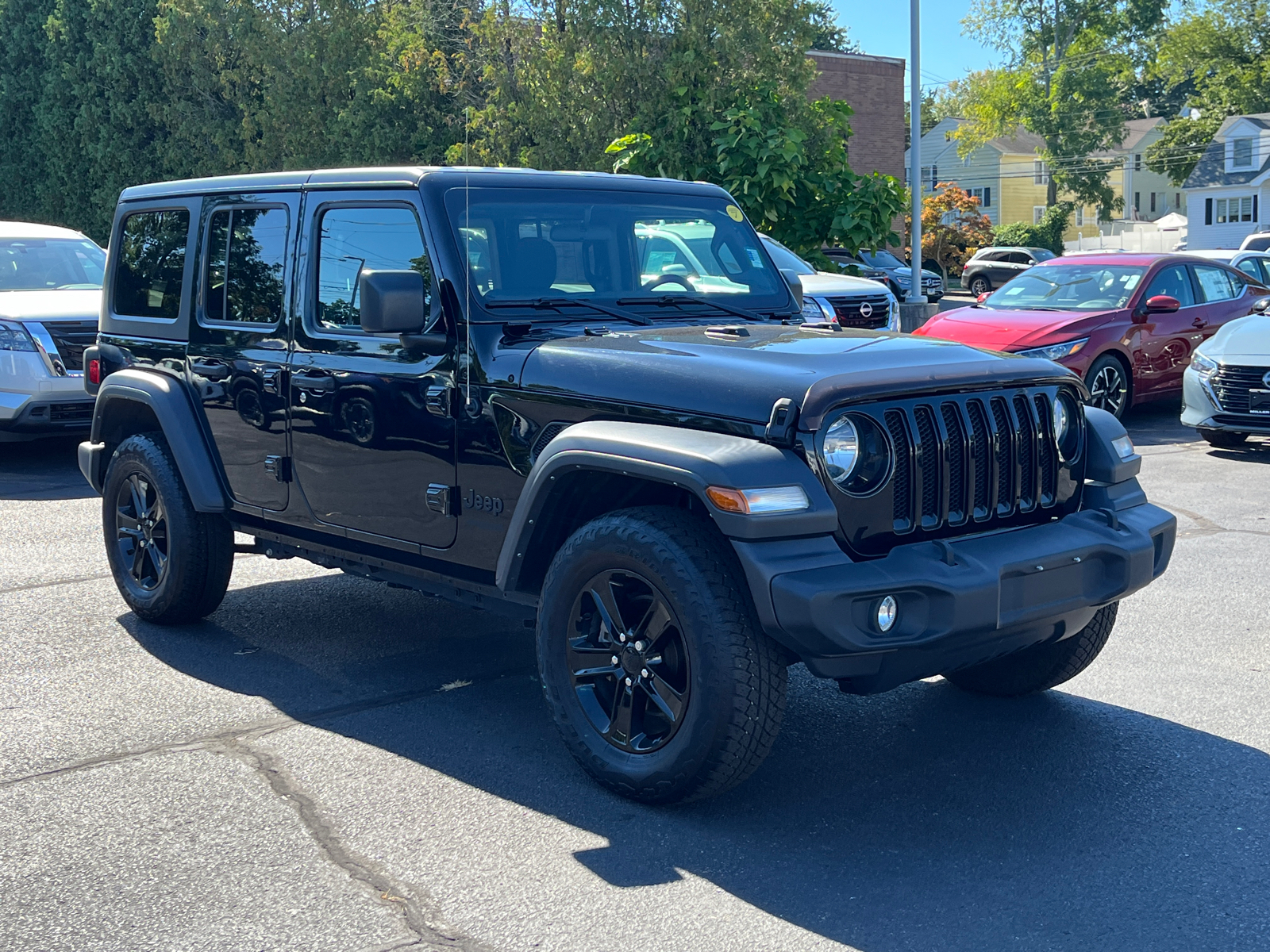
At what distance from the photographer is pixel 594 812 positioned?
4188 millimetres

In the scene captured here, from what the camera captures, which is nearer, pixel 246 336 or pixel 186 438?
pixel 246 336

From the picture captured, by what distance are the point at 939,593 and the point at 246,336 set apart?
318cm

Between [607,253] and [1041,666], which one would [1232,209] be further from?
[607,253]

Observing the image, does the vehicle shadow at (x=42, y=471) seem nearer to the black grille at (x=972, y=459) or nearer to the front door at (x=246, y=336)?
the front door at (x=246, y=336)

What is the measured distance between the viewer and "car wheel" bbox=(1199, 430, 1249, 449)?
1152 cm

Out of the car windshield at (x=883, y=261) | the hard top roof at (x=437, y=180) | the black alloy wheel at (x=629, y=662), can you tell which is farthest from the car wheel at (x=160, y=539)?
the car windshield at (x=883, y=261)

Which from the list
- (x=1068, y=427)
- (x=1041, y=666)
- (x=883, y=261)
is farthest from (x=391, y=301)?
(x=883, y=261)

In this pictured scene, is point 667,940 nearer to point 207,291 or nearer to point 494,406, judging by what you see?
point 494,406

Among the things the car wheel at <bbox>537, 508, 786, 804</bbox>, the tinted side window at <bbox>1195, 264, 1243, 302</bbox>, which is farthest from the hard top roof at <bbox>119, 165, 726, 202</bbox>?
the tinted side window at <bbox>1195, 264, 1243, 302</bbox>

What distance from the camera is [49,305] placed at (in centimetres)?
1155

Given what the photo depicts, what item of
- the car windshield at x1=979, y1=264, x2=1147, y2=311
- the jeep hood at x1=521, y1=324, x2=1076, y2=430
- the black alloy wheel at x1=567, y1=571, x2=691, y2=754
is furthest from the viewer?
the car windshield at x1=979, y1=264, x2=1147, y2=311

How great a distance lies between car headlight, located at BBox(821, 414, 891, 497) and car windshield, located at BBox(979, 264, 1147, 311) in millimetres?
9745

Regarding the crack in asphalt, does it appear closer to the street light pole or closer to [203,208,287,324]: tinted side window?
[203,208,287,324]: tinted side window

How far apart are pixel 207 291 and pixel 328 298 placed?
0.88m
